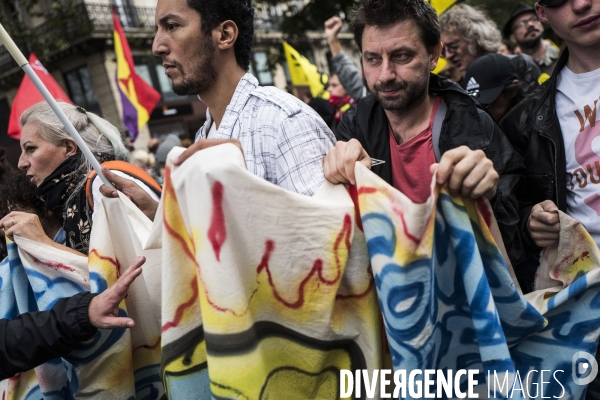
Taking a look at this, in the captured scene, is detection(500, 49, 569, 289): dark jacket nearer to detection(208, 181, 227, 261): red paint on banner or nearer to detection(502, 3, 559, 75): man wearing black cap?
detection(208, 181, 227, 261): red paint on banner

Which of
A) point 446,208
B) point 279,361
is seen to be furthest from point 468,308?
point 279,361

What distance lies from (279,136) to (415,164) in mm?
495

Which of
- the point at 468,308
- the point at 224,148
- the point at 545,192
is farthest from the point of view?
the point at 545,192

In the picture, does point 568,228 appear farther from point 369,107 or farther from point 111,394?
point 111,394

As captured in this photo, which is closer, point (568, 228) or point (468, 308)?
point (468, 308)

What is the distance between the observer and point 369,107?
7.03 ft

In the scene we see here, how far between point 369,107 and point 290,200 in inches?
31.4

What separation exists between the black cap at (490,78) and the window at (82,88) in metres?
21.1

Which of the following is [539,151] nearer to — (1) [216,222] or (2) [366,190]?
(2) [366,190]

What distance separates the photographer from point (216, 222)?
4.69 ft

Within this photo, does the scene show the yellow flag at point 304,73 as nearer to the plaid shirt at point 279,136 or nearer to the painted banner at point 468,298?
the plaid shirt at point 279,136

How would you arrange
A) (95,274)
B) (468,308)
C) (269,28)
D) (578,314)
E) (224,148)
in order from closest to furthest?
(224,148) < (468,308) < (578,314) < (95,274) < (269,28)

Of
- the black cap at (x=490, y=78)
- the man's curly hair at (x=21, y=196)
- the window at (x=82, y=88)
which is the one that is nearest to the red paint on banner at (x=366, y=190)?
the black cap at (x=490, y=78)

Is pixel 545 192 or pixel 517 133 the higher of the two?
pixel 517 133
